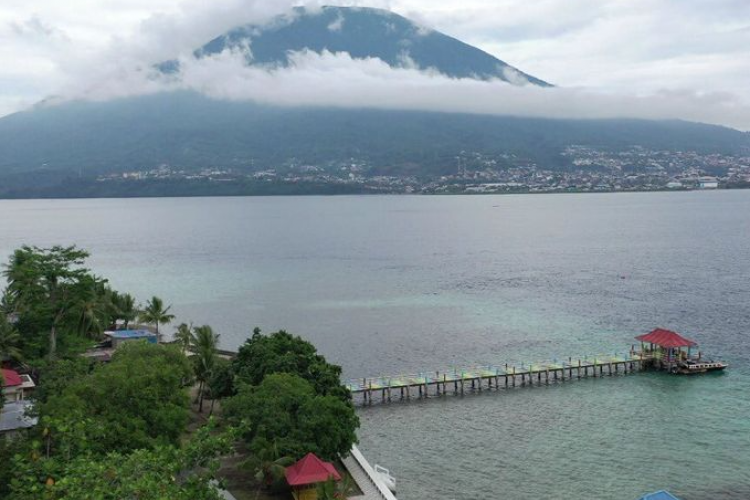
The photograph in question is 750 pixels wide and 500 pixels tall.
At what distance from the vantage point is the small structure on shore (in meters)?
49.4

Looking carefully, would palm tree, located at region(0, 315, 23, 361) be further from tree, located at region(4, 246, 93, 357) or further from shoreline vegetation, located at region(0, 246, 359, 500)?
tree, located at region(4, 246, 93, 357)

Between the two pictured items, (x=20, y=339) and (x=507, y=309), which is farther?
(x=507, y=309)

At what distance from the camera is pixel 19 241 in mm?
148875

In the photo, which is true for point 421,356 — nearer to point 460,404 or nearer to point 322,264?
point 460,404

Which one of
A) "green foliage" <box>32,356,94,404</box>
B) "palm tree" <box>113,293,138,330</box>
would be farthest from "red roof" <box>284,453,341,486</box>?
"palm tree" <box>113,293,138,330</box>

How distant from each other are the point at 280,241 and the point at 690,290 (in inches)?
3413

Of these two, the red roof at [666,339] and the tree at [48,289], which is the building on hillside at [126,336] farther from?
the red roof at [666,339]

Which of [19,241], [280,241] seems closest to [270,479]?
[280,241]

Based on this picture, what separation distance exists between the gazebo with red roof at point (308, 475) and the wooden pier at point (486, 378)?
56.3 feet

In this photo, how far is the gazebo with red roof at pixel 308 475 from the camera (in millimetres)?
26234

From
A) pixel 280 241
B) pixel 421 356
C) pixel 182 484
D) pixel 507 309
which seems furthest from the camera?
pixel 280 241

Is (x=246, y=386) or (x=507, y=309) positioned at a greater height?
(x=246, y=386)

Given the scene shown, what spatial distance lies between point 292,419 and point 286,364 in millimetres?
5481

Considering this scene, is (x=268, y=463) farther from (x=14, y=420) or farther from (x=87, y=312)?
(x=87, y=312)
